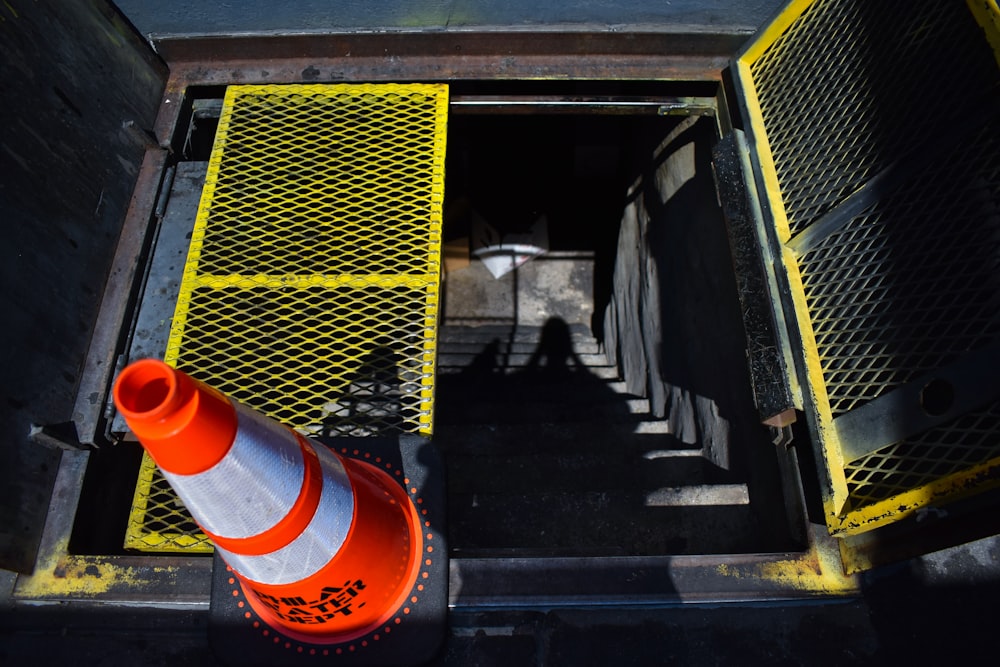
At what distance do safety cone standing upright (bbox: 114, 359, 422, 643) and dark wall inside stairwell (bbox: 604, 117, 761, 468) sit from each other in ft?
6.22

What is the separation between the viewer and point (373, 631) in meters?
1.78

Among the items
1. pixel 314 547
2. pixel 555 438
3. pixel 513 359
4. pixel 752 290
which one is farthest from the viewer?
pixel 513 359

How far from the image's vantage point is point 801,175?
2.54 metres

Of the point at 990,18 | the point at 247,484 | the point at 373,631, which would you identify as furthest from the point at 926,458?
the point at 247,484

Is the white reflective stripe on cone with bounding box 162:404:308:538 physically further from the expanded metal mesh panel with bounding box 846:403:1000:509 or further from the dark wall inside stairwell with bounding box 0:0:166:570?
the expanded metal mesh panel with bounding box 846:403:1000:509

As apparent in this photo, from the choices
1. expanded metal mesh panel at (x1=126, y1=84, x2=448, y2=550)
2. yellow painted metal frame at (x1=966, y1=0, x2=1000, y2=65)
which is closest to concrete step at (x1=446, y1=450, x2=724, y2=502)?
expanded metal mesh panel at (x1=126, y1=84, x2=448, y2=550)

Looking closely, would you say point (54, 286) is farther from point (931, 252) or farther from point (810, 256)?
point (931, 252)

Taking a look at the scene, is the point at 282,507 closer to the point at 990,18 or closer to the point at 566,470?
the point at 566,470

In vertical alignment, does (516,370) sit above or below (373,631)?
above

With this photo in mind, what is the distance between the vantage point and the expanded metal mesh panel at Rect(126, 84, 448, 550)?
2527mm

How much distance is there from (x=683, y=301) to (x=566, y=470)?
131 cm

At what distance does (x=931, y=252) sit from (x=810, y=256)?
45cm

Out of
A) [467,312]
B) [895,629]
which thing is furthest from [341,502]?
[467,312]

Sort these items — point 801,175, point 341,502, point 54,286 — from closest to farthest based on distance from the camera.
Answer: point 341,502 → point 54,286 → point 801,175
